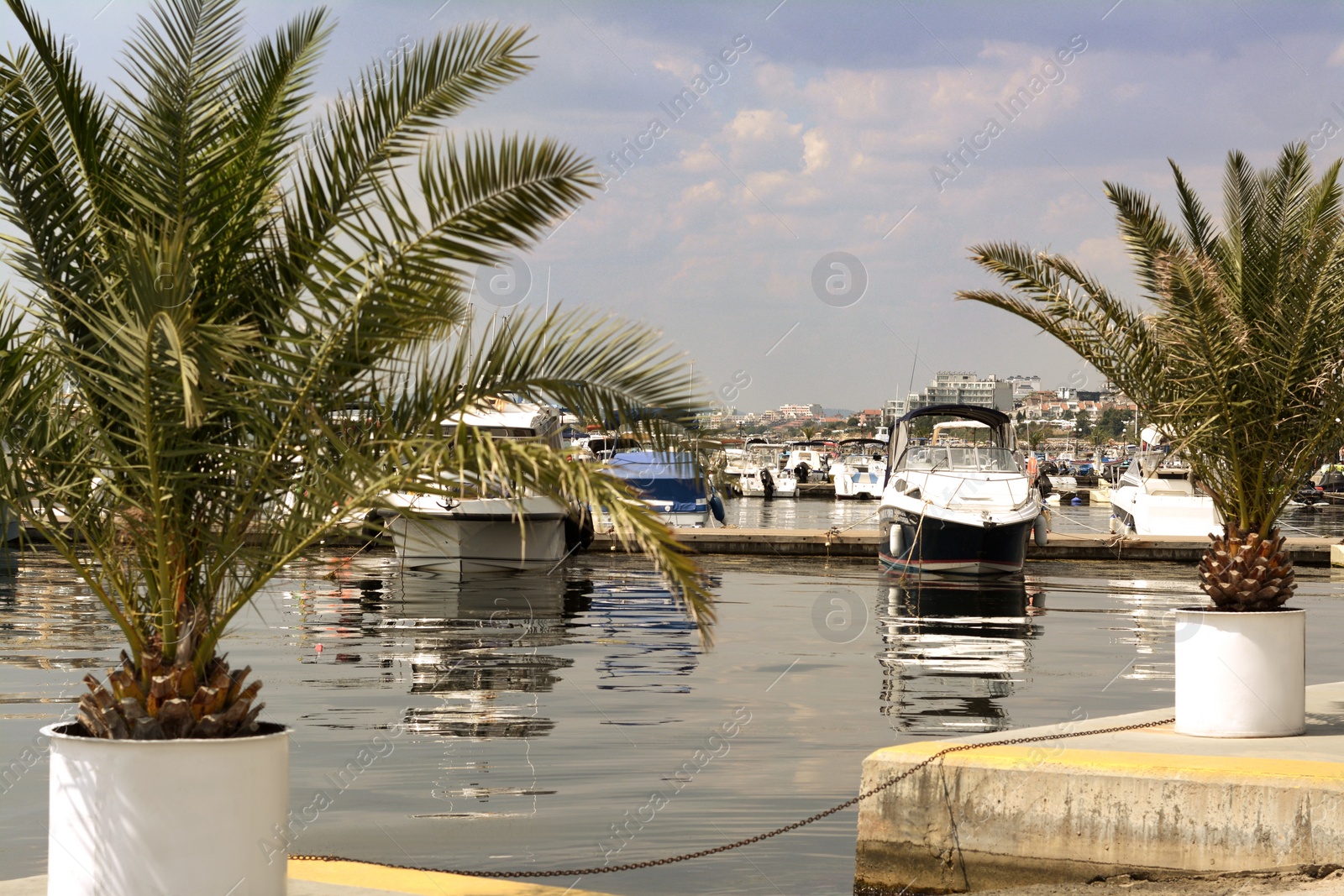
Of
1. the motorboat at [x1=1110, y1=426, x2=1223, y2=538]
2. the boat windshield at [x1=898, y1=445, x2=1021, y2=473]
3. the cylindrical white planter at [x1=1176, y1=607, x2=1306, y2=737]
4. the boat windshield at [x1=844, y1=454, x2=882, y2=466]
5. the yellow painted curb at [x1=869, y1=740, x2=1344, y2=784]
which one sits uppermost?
the boat windshield at [x1=844, y1=454, x2=882, y2=466]

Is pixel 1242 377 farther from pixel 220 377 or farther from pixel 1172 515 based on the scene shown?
pixel 1172 515

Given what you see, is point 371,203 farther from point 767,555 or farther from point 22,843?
point 767,555

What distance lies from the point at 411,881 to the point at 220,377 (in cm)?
277

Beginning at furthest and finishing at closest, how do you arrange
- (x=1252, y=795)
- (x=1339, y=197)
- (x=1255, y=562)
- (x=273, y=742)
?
1. (x=1339, y=197)
2. (x=1255, y=562)
3. (x=1252, y=795)
4. (x=273, y=742)

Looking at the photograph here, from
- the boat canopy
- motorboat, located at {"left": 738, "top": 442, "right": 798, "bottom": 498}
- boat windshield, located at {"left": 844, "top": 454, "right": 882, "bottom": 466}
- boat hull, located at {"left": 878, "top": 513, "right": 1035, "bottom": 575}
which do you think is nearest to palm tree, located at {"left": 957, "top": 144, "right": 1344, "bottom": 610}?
boat hull, located at {"left": 878, "top": 513, "right": 1035, "bottom": 575}

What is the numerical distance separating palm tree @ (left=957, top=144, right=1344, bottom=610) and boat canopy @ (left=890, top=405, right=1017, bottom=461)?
17.9 meters

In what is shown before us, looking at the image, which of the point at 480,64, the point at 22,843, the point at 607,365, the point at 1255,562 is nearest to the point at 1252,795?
the point at 1255,562

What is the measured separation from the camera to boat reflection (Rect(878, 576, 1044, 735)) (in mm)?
14227

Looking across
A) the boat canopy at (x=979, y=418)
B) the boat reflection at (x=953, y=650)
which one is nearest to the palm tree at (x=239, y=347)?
the boat reflection at (x=953, y=650)

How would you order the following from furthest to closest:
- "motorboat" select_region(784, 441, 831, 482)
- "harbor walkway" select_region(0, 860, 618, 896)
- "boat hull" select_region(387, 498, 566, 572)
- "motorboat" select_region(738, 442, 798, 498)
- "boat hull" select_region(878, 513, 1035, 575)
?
"motorboat" select_region(784, 441, 831, 482), "motorboat" select_region(738, 442, 798, 498), "boat hull" select_region(387, 498, 566, 572), "boat hull" select_region(878, 513, 1035, 575), "harbor walkway" select_region(0, 860, 618, 896)

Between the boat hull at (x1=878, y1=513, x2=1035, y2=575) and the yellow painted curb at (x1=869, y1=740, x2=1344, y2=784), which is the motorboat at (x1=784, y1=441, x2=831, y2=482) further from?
the yellow painted curb at (x1=869, y1=740, x2=1344, y2=784)

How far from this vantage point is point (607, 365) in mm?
6234

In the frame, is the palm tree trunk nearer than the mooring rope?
No

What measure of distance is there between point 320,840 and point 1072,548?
95.2 ft
